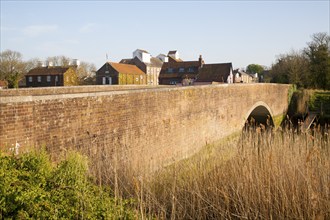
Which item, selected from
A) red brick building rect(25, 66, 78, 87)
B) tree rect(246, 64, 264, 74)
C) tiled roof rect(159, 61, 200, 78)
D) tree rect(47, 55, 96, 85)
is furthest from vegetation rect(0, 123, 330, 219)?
tree rect(246, 64, 264, 74)

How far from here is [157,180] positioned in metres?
5.11

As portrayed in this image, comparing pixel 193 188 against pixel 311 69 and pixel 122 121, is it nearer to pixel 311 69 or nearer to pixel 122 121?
pixel 122 121

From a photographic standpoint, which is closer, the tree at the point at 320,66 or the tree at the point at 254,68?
the tree at the point at 320,66

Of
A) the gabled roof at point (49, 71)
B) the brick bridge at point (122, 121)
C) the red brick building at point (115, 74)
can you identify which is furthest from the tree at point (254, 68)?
the brick bridge at point (122, 121)

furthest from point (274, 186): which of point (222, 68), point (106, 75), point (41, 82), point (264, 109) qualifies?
point (41, 82)

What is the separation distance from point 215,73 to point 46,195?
35.6m

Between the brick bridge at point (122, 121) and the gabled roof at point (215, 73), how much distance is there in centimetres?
2182

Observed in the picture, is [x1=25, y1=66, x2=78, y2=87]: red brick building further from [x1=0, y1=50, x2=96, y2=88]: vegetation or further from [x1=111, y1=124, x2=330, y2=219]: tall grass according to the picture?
[x1=111, y1=124, x2=330, y2=219]: tall grass

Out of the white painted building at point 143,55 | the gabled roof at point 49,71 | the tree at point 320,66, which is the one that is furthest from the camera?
the white painted building at point 143,55

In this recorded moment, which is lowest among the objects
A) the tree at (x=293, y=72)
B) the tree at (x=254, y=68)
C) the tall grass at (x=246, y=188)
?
the tall grass at (x=246, y=188)

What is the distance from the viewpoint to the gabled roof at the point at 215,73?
36.7m

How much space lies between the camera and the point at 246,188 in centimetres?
422

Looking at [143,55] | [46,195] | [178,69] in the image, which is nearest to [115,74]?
[178,69]

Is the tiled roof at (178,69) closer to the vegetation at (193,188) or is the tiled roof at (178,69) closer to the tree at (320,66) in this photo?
the tree at (320,66)
